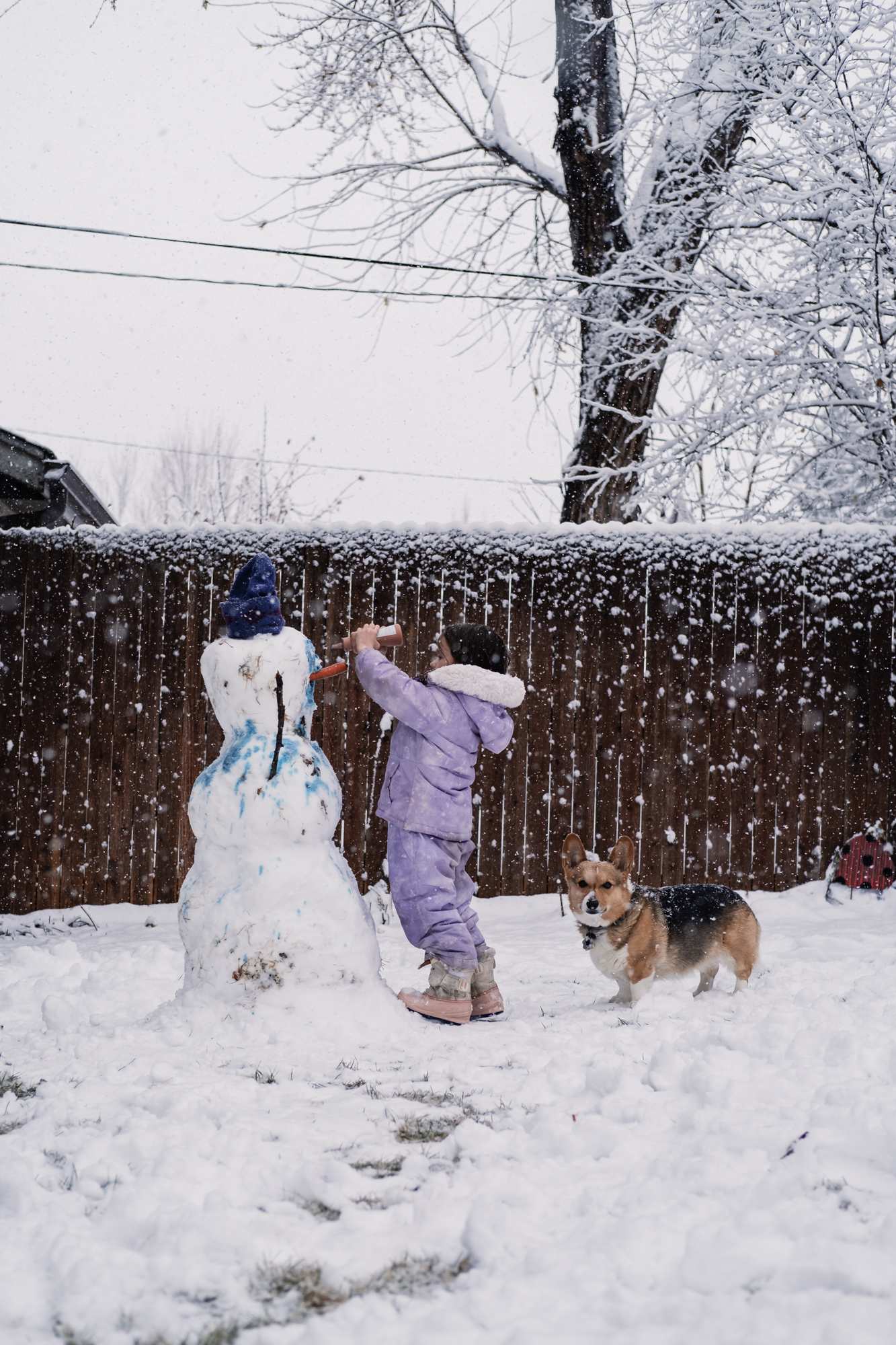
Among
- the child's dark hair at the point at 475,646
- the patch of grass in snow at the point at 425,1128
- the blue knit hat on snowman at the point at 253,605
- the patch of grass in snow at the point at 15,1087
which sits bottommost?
the patch of grass in snow at the point at 15,1087

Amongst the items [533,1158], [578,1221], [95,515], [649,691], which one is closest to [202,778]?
[533,1158]

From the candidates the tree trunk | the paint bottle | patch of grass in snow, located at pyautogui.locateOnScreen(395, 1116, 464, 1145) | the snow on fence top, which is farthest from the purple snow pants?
the tree trunk

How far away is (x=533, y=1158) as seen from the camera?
2.55m

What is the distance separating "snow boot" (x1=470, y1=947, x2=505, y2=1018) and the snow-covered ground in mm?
267

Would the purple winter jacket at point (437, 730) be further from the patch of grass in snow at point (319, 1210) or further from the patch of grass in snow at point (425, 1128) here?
the patch of grass in snow at point (319, 1210)

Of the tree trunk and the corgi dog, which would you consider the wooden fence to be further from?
the corgi dog

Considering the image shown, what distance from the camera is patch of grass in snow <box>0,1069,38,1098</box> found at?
10.2 ft

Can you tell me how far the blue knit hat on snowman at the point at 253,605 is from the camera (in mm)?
4219

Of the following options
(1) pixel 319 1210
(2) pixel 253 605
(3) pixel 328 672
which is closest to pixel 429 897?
(3) pixel 328 672

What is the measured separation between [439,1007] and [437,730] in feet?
3.64

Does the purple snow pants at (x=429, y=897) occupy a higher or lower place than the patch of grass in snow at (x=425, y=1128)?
higher

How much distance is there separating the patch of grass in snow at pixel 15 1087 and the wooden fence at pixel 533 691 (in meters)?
4.12

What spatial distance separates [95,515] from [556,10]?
7.95 meters

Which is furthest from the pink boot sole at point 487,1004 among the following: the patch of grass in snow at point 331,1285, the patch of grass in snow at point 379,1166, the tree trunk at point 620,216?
the tree trunk at point 620,216
